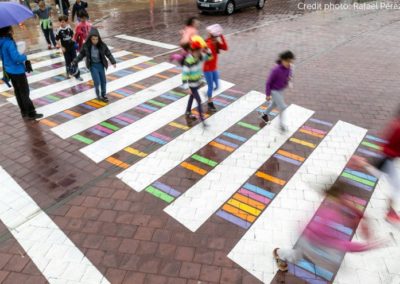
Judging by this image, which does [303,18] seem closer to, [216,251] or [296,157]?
[296,157]

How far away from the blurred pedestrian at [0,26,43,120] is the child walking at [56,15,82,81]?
7.24ft

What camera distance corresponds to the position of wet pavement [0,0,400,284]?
3955mm

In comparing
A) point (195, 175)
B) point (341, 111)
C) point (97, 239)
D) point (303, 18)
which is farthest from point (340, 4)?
point (97, 239)

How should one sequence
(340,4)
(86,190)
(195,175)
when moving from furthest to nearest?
(340,4) < (195,175) < (86,190)

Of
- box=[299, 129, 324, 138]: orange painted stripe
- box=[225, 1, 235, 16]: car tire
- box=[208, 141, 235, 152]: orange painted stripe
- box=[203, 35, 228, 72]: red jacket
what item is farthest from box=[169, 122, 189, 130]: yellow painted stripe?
box=[225, 1, 235, 16]: car tire

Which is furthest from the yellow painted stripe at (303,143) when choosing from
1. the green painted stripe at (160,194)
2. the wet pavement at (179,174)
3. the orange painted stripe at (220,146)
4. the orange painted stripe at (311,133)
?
the green painted stripe at (160,194)

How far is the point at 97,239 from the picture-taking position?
428 cm

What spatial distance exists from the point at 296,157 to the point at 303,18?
1404 cm

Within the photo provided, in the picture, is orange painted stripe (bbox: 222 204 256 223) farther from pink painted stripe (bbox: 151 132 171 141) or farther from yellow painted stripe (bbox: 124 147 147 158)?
pink painted stripe (bbox: 151 132 171 141)

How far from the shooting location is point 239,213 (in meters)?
4.71

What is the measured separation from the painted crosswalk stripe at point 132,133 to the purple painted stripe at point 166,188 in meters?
1.25

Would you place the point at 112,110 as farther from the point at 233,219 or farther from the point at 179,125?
the point at 233,219

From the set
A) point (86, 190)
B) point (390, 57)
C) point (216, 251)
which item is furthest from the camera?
point (390, 57)

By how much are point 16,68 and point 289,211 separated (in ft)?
19.1
